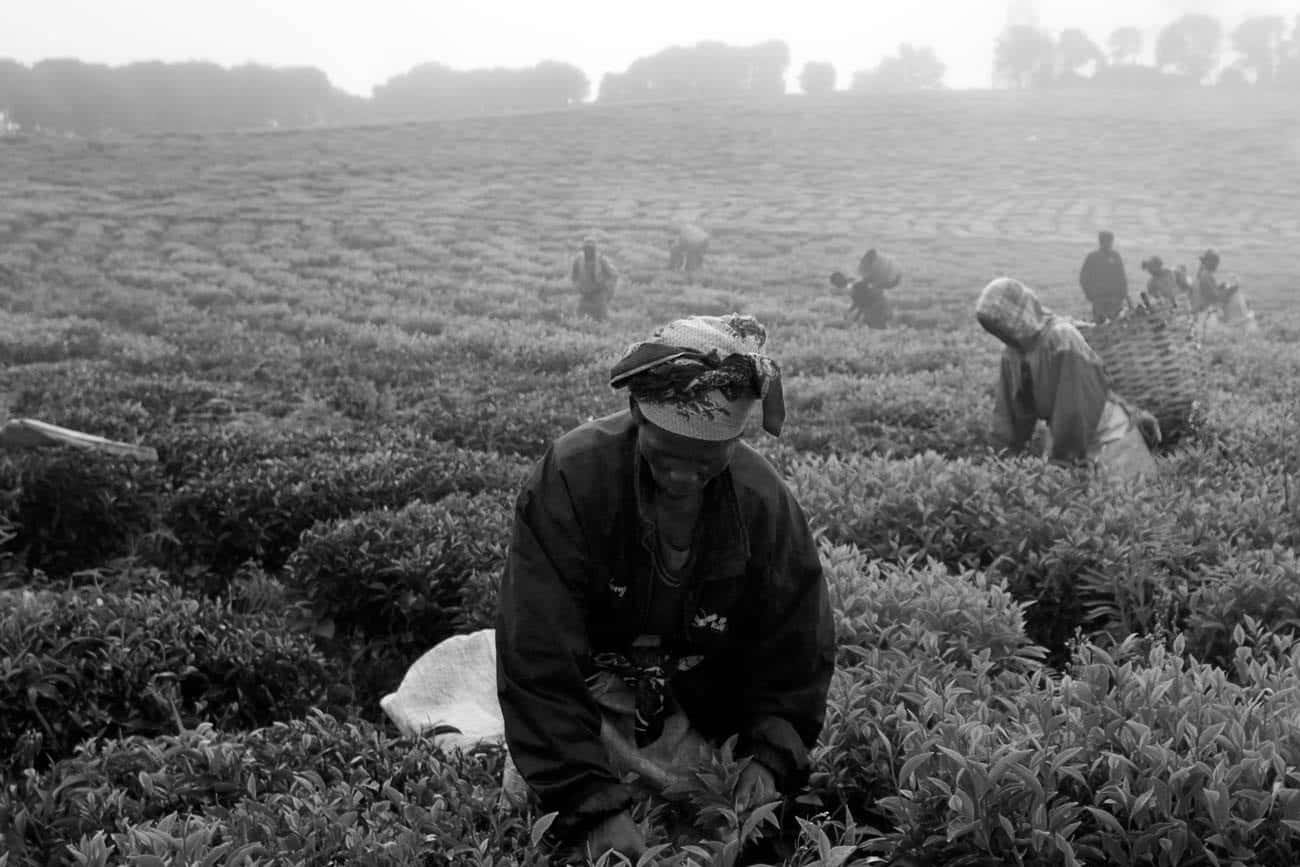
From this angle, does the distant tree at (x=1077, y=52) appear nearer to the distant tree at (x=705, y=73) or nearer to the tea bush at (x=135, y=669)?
the distant tree at (x=705, y=73)

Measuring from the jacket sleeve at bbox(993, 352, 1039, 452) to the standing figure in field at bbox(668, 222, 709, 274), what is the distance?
7.20 metres

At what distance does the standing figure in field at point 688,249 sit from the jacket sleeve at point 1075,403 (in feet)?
25.2

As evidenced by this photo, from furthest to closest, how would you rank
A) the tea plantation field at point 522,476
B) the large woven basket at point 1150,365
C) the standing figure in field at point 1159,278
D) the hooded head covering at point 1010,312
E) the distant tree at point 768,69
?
the distant tree at point 768,69
the standing figure in field at point 1159,278
the large woven basket at point 1150,365
the hooded head covering at point 1010,312
the tea plantation field at point 522,476

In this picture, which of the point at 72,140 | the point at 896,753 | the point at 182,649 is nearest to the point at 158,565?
the point at 182,649

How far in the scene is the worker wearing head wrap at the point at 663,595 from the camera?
87.8 inches

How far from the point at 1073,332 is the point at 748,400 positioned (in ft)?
14.3

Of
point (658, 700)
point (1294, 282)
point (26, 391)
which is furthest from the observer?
point (1294, 282)

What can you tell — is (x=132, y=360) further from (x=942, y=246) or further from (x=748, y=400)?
(x=942, y=246)

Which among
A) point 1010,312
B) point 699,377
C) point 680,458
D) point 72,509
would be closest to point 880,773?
point 680,458

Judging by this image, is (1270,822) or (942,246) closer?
(1270,822)

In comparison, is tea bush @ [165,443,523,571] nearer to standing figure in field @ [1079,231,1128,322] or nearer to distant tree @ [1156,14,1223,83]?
standing figure in field @ [1079,231,1128,322]

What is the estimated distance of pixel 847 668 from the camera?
10.7ft

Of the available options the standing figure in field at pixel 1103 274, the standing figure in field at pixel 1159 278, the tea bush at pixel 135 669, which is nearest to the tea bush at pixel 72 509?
the tea bush at pixel 135 669

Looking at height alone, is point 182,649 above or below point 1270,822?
below
